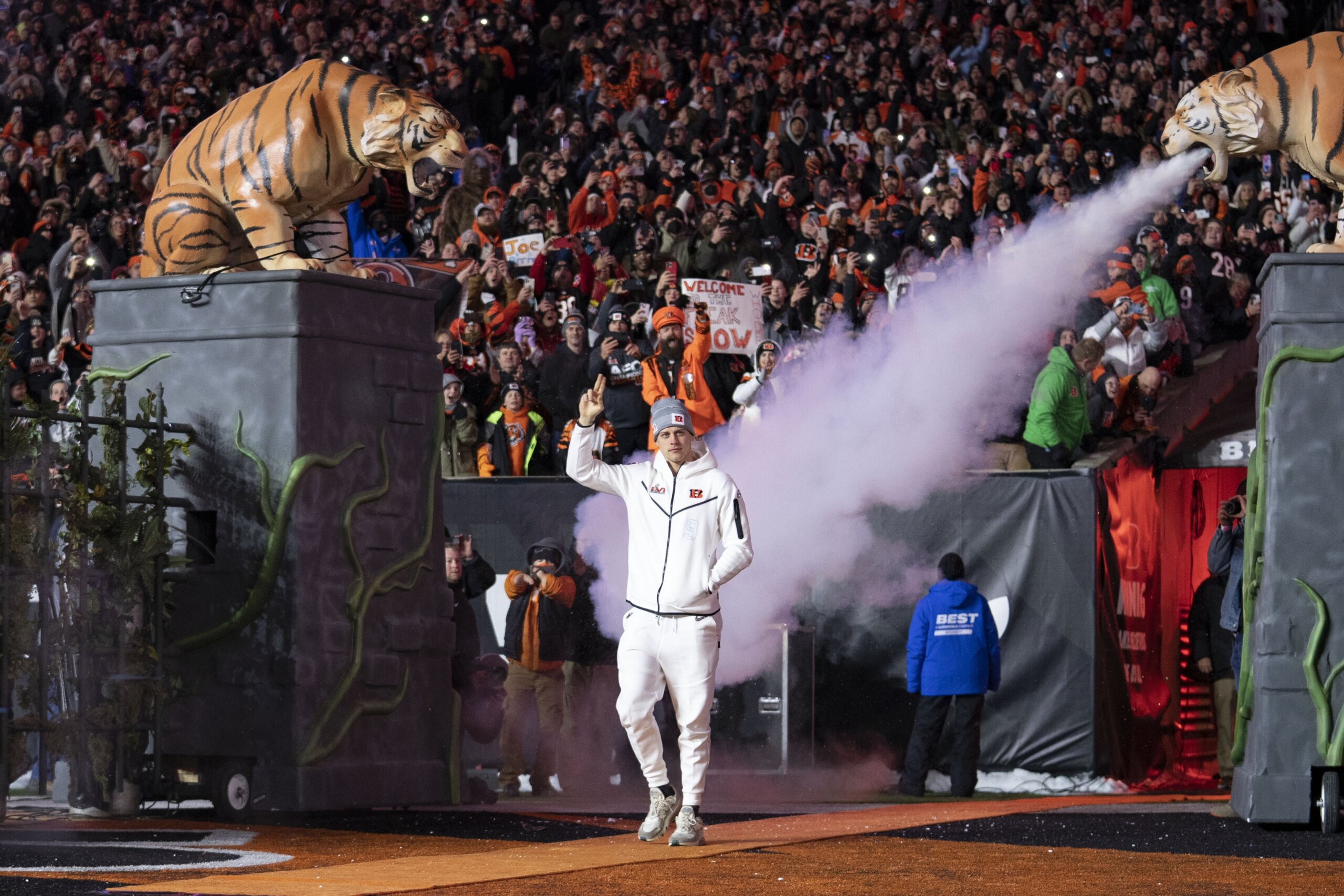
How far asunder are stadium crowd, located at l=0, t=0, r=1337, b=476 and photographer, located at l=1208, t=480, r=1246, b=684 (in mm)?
1957

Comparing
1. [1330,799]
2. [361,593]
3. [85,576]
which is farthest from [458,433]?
[1330,799]

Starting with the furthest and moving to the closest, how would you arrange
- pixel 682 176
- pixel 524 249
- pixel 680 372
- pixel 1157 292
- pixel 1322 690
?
pixel 682 176 → pixel 524 249 → pixel 1157 292 → pixel 680 372 → pixel 1322 690

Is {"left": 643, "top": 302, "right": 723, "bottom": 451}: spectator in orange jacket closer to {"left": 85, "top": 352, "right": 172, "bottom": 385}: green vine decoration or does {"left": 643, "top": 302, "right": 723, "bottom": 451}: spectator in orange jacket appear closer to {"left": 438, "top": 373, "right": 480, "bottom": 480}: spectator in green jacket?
{"left": 438, "top": 373, "right": 480, "bottom": 480}: spectator in green jacket

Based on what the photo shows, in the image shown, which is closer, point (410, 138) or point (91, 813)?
point (91, 813)

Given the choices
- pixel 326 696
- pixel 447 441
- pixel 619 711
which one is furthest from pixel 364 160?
pixel 447 441

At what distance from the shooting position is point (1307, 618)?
10.5 meters

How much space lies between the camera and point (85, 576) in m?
10.7

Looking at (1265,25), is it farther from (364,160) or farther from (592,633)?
(364,160)

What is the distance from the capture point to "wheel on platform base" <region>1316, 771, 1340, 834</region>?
10.3m

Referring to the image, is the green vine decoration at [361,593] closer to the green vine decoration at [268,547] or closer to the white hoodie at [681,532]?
the green vine decoration at [268,547]

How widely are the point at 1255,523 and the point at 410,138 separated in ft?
18.4

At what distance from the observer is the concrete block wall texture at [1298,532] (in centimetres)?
1047

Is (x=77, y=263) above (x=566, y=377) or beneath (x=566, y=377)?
above

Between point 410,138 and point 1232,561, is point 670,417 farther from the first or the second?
point 1232,561
